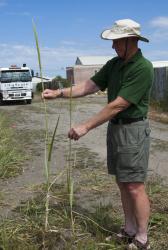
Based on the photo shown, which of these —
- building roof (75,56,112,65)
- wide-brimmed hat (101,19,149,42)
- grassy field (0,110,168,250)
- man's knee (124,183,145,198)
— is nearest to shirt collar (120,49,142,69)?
wide-brimmed hat (101,19,149,42)

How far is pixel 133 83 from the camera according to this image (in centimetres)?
387

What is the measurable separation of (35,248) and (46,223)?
268mm

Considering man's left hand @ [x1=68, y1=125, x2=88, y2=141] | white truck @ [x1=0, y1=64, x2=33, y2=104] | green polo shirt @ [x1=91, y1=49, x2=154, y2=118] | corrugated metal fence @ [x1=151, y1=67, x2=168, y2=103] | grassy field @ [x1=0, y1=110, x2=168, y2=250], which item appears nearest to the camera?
green polo shirt @ [x1=91, y1=49, x2=154, y2=118]

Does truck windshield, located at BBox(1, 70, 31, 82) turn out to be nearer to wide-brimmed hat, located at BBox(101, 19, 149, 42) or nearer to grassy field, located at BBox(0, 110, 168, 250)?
grassy field, located at BBox(0, 110, 168, 250)

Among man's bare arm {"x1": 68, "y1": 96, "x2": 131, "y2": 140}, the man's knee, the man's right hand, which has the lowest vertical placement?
the man's knee

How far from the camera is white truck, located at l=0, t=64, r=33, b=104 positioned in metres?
27.1

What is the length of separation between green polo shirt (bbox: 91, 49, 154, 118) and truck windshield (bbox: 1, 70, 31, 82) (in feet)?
77.1

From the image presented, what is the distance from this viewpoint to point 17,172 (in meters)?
7.69

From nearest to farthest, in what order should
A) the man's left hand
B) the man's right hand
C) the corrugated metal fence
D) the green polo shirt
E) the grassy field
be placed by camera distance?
the green polo shirt → the man's left hand → the grassy field → the man's right hand → the corrugated metal fence

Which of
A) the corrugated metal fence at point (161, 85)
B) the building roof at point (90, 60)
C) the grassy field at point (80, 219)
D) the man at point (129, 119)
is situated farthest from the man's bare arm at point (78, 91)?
the building roof at point (90, 60)

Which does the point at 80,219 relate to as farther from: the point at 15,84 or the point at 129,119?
the point at 15,84

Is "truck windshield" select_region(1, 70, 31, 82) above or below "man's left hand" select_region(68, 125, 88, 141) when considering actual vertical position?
below

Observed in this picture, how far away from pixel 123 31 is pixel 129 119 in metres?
0.71

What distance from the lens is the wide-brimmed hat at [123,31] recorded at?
3.88 metres
